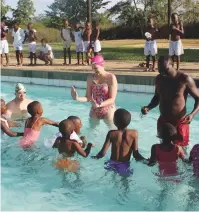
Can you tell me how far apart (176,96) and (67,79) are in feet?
22.1

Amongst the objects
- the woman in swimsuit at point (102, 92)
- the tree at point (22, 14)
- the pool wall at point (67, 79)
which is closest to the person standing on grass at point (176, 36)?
the pool wall at point (67, 79)

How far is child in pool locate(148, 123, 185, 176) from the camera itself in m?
4.26

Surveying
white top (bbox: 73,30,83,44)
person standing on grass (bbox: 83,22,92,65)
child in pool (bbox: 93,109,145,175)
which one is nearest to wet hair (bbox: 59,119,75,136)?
child in pool (bbox: 93,109,145,175)

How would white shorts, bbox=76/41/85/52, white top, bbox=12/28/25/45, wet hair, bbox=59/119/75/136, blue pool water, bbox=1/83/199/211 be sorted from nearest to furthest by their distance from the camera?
blue pool water, bbox=1/83/199/211
wet hair, bbox=59/119/75/136
white shorts, bbox=76/41/85/52
white top, bbox=12/28/25/45

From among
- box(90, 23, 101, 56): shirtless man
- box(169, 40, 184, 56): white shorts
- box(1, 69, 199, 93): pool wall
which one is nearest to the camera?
box(1, 69, 199, 93): pool wall

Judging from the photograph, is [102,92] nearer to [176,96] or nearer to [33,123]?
[33,123]

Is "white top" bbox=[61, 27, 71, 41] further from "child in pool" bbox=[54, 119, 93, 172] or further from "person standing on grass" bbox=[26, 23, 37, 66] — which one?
"child in pool" bbox=[54, 119, 93, 172]

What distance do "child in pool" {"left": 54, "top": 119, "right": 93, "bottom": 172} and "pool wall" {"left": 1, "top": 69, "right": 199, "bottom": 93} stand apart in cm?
482

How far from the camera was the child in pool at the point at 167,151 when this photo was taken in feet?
14.0

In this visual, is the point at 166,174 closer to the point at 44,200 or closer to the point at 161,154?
the point at 161,154

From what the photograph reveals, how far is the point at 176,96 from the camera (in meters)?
4.86

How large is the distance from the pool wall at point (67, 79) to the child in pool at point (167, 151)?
15.9 ft

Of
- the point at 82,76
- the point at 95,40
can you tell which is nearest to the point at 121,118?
the point at 82,76

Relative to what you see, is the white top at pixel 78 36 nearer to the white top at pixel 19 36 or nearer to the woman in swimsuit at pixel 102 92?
the white top at pixel 19 36
